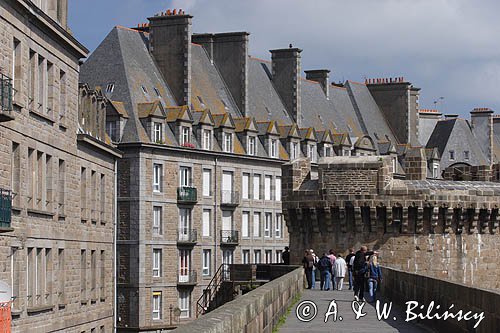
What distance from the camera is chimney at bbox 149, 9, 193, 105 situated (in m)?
90.2

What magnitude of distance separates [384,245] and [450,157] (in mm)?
80199

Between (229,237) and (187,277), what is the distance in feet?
17.3

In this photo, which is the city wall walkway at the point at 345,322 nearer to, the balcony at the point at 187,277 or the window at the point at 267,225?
the balcony at the point at 187,277

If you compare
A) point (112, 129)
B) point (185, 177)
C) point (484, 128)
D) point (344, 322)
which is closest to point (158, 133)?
point (112, 129)

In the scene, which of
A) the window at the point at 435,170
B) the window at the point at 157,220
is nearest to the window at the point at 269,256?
the window at the point at 157,220

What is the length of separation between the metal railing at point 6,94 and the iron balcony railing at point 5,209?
7.49 ft

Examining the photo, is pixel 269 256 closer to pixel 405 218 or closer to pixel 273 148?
pixel 273 148

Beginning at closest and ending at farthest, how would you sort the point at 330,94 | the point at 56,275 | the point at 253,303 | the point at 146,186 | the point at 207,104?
the point at 253,303
the point at 56,275
the point at 146,186
the point at 207,104
the point at 330,94

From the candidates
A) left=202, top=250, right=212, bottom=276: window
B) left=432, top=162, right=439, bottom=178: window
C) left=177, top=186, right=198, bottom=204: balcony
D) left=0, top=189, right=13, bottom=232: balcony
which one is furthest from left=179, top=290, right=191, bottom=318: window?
left=0, top=189, right=13, bottom=232: balcony

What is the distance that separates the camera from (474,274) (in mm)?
52094

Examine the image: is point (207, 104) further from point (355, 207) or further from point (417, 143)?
point (355, 207)

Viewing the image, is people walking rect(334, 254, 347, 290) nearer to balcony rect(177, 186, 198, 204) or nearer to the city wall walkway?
the city wall walkway

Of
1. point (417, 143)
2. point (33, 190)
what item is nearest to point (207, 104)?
point (417, 143)

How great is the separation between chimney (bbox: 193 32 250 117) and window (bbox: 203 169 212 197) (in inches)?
342
